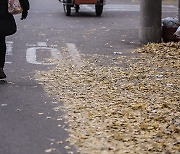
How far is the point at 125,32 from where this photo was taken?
1795cm

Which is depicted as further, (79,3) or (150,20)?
(79,3)

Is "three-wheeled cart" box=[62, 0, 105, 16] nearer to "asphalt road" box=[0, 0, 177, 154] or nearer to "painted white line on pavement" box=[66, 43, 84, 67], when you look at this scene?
"asphalt road" box=[0, 0, 177, 154]

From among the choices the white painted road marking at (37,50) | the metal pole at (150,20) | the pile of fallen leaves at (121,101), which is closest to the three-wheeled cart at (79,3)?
the white painted road marking at (37,50)

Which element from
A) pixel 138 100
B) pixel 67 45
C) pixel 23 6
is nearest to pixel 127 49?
pixel 67 45

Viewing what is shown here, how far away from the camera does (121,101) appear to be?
8.32 metres

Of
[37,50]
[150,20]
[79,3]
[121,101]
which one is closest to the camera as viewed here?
[121,101]

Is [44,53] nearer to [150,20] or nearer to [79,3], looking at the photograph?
[150,20]

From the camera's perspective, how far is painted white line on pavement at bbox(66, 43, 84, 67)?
11958 millimetres

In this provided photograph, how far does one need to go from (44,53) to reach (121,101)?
17.1ft

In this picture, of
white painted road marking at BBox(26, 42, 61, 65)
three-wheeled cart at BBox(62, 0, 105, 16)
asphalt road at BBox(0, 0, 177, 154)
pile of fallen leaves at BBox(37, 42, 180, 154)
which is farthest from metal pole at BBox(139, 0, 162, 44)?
three-wheeled cart at BBox(62, 0, 105, 16)

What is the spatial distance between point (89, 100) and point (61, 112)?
83cm

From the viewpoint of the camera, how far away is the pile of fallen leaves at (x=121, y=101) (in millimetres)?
6258

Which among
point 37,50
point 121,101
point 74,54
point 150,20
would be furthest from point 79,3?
point 121,101

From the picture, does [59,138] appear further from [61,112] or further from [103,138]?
[61,112]
